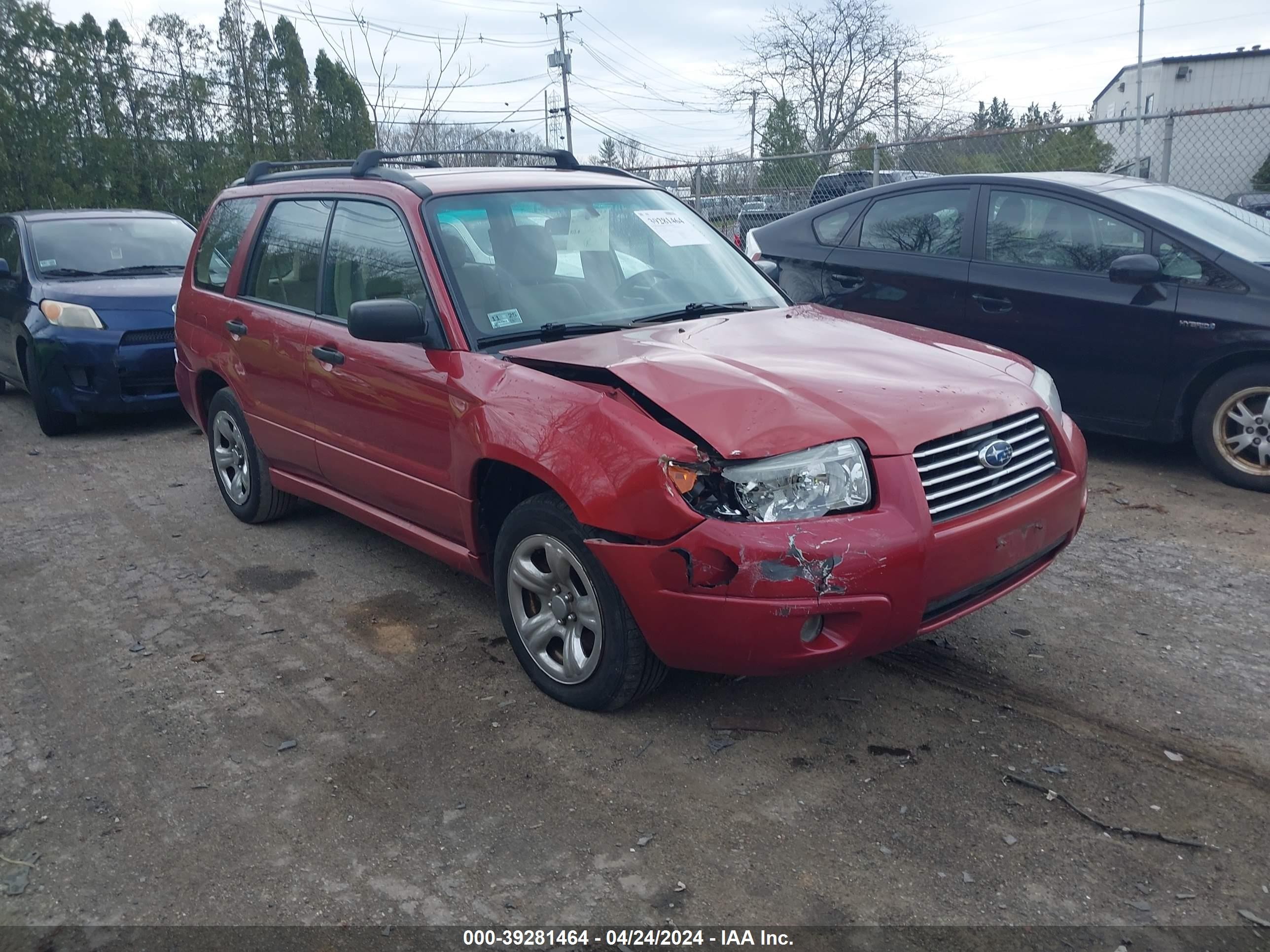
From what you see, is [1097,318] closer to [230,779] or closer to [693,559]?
[693,559]

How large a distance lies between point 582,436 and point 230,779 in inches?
60.4

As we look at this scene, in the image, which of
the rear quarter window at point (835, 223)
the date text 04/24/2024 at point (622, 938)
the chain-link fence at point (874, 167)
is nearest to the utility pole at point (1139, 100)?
the chain-link fence at point (874, 167)

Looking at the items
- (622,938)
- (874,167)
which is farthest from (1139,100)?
(622,938)

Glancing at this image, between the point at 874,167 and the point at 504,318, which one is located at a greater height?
the point at 874,167

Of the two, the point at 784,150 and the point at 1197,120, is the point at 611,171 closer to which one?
the point at 784,150

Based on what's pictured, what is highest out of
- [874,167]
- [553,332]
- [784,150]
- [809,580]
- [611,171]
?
[784,150]

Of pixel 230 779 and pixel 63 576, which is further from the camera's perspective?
pixel 63 576

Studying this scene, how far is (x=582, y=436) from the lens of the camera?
10.6ft

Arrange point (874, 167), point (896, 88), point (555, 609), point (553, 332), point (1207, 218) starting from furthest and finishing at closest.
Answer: point (896, 88)
point (874, 167)
point (1207, 218)
point (553, 332)
point (555, 609)

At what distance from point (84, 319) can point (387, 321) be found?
5.42 m

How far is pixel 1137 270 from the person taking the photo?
5.70m

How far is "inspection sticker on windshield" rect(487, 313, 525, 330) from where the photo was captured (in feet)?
12.8

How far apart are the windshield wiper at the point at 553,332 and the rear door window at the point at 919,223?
354cm

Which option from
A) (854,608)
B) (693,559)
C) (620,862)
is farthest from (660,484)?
(620,862)
